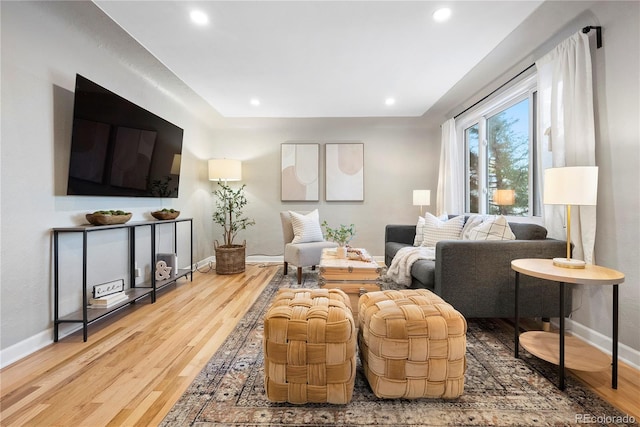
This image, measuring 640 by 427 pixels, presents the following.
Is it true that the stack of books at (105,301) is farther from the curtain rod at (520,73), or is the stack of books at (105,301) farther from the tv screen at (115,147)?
the curtain rod at (520,73)

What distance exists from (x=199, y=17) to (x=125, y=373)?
2.45 metres

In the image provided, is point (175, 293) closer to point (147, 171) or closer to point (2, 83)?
point (147, 171)

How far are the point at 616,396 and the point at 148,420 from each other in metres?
2.31

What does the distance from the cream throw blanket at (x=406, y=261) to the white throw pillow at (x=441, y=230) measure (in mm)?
265

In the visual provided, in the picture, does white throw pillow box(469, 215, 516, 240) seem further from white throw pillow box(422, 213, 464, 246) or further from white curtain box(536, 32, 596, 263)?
white throw pillow box(422, 213, 464, 246)

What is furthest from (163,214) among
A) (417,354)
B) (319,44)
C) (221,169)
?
(417,354)

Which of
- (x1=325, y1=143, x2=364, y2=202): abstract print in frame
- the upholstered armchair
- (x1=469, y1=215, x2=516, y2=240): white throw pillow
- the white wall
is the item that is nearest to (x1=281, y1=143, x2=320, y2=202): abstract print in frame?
(x1=325, y1=143, x2=364, y2=202): abstract print in frame

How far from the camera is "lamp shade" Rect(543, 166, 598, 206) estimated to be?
159cm

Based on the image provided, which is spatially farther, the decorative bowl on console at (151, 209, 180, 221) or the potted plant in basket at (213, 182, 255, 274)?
the potted plant in basket at (213, 182, 255, 274)

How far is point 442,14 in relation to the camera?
2086 millimetres

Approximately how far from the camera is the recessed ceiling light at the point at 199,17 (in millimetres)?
2072

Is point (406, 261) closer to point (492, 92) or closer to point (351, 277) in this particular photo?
point (351, 277)

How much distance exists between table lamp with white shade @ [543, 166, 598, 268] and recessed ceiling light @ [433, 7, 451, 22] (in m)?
1.32

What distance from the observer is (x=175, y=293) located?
3199 mm
